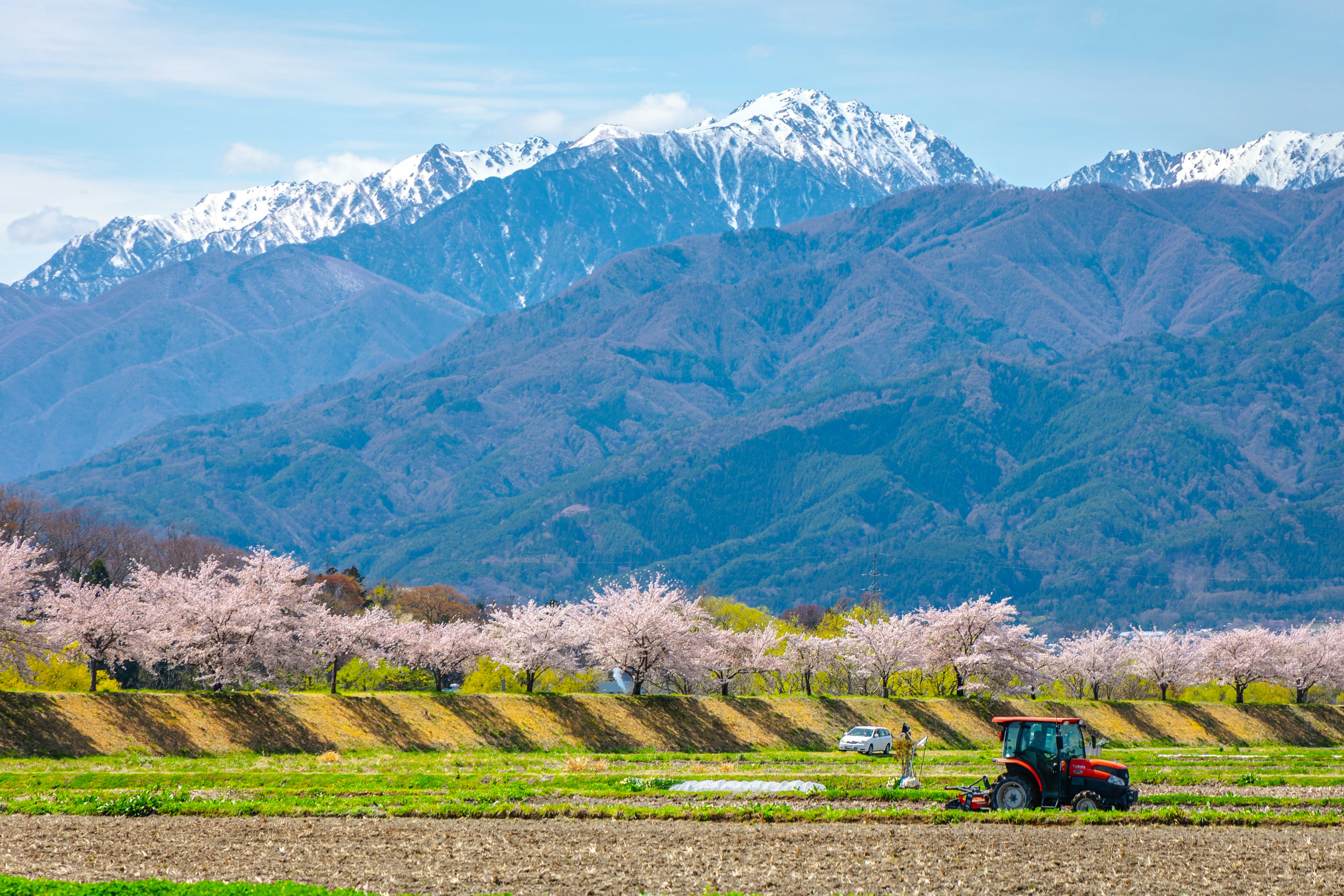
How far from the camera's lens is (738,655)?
258ft

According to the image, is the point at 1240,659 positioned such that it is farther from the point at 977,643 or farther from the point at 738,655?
the point at 738,655

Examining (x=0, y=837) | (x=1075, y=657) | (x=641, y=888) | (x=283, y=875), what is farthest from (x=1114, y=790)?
(x=1075, y=657)

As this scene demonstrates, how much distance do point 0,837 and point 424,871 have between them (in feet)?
36.3

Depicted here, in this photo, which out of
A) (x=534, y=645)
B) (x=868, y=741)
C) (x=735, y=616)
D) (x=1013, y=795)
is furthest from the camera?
(x=735, y=616)

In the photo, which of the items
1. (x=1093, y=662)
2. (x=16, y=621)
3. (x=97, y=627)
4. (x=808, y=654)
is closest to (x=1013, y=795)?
(x=97, y=627)

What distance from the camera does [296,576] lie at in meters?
66.1

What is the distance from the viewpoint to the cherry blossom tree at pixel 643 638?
230ft

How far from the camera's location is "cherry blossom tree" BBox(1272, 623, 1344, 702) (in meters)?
96.3

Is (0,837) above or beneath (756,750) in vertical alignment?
above

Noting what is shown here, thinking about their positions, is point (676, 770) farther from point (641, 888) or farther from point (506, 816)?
point (641, 888)

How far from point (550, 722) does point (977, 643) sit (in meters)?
28.6

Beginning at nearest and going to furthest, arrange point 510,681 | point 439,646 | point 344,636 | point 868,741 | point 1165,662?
point 868,741 → point 344,636 → point 439,646 → point 510,681 → point 1165,662

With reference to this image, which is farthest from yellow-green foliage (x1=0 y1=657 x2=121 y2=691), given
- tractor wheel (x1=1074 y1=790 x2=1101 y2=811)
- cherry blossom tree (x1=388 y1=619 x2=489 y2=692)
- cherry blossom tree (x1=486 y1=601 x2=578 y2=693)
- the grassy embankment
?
tractor wheel (x1=1074 y1=790 x2=1101 y2=811)

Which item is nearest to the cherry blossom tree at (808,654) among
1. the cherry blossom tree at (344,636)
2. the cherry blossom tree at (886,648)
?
the cherry blossom tree at (886,648)
